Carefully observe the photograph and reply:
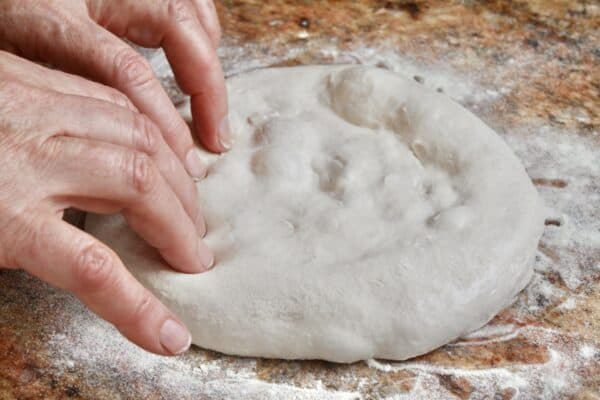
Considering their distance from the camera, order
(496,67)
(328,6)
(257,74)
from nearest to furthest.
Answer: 1. (257,74)
2. (496,67)
3. (328,6)

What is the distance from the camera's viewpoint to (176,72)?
4.84 ft

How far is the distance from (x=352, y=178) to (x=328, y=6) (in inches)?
34.8

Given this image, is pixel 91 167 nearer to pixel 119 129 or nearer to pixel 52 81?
pixel 119 129

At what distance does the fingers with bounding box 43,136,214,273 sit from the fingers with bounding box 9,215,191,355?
7 cm

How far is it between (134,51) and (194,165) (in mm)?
242

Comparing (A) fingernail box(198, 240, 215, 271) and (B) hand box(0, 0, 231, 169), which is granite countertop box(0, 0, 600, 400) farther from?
(B) hand box(0, 0, 231, 169)

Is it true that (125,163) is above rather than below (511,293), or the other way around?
above

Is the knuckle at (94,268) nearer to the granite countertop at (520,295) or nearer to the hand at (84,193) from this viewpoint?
the hand at (84,193)

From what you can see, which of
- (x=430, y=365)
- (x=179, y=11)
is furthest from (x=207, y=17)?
(x=430, y=365)

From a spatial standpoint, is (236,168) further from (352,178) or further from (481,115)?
(481,115)

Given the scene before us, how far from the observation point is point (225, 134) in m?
1.46

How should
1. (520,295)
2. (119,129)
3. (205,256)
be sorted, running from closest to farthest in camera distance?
(119,129)
(205,256)
(520,295)

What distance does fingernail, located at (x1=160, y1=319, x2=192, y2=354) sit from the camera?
106cm

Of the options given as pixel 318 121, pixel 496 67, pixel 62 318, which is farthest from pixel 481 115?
pixel 62 318
